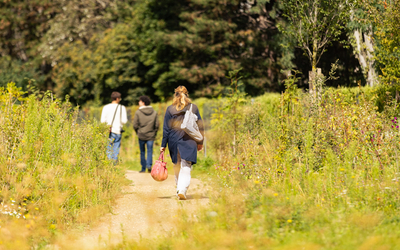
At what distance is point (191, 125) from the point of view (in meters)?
7.53

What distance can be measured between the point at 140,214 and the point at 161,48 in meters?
20.3

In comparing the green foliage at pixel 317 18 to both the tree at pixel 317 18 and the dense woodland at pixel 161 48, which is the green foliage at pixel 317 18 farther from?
the dense woodland at pixel 161 48

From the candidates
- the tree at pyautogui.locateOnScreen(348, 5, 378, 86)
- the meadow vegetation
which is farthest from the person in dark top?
the tree at pyautogui.locateOnScreen(348, 5, 378, 86)

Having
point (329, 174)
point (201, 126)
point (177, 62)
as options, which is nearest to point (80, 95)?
point (177, 62)

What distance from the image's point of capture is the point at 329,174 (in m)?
6.11

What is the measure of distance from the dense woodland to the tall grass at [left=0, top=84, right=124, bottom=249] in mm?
5849

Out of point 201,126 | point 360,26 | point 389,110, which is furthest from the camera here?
point 360,26

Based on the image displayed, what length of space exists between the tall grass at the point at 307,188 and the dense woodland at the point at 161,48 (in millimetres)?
3432

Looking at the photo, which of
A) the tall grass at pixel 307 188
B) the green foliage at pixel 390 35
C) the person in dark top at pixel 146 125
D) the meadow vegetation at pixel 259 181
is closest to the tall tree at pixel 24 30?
the person in dark top at pixel 146 125

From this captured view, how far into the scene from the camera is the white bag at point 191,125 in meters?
7.52

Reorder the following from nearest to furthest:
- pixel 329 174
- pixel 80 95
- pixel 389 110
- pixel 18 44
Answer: pixel 329 174 < pixel 389 110 < pixel 80 95 < pixel 18 44

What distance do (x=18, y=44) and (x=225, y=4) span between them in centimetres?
2143

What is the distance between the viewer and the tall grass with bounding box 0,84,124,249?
569 centimetres

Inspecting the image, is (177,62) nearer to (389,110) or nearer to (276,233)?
(389,110)
